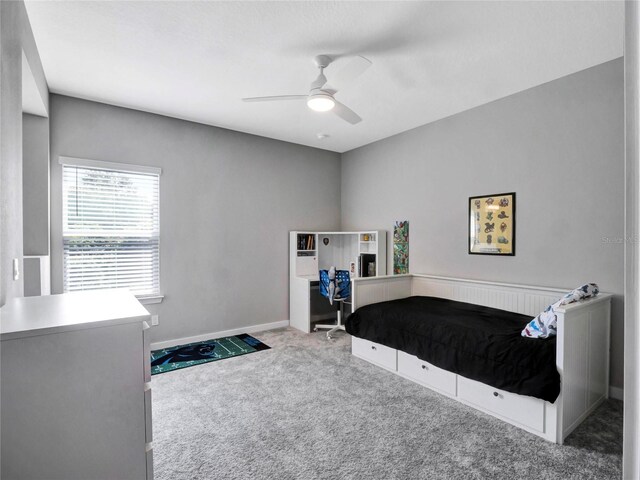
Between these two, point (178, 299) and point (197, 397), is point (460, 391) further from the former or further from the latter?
point (178, 299)

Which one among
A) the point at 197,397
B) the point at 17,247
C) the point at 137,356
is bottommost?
the point at 197,397

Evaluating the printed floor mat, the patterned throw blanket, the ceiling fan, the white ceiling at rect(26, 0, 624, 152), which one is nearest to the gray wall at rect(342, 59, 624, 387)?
the white ceiling at rect(26, 0, 624, 152)

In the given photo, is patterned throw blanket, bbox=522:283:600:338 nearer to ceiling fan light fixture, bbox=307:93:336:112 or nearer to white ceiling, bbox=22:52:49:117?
ceiling fan light fixture, bbox=307:93:336:112

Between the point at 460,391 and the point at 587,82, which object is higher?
the point at 587,82

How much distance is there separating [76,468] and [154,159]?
10.8 feet

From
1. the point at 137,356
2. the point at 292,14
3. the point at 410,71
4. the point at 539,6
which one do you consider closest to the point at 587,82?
the point at 539,6

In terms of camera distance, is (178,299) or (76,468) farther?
(178,299)

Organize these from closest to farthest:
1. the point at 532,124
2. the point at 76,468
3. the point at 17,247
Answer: the point at 76,468 < the point at 17,247 < the point at 532,124

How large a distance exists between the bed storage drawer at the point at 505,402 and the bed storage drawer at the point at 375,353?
68 cm

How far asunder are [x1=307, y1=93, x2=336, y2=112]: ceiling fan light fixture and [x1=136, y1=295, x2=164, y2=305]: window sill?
2.69 metres

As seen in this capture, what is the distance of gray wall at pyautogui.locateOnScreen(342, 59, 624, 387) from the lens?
2.66 metres

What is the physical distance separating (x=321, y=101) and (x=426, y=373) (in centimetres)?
235

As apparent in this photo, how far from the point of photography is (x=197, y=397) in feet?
8.84

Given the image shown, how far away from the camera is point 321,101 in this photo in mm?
2438
